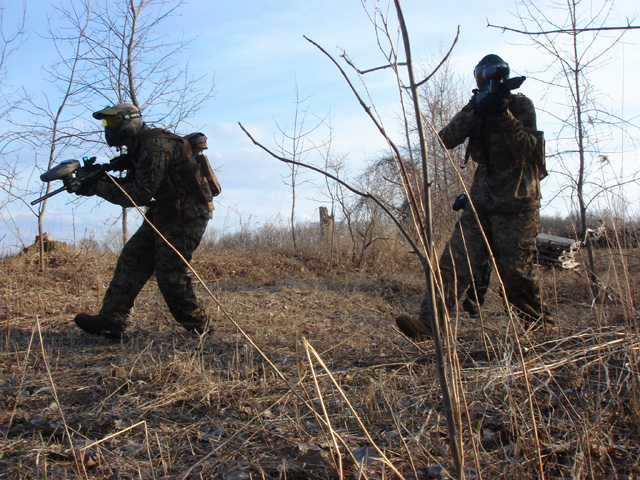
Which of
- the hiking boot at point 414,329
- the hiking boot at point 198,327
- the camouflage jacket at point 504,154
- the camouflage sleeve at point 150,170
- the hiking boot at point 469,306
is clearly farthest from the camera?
the hiking boot at point 469,306

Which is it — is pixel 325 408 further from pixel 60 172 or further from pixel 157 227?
pixel 60 172

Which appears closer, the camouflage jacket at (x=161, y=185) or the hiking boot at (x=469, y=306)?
the camouflage jacket at (x=161, y=185)

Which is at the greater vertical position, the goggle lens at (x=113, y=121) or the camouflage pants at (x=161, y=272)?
the goggle lens at (x=113, y=121)

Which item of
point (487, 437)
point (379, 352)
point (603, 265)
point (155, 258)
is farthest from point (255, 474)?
point (603, 265)

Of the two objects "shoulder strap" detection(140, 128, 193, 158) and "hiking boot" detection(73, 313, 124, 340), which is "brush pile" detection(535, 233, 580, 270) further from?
"hiking boot" detection(73, 313, 124, 340)

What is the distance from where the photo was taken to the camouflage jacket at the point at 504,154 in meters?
3.41

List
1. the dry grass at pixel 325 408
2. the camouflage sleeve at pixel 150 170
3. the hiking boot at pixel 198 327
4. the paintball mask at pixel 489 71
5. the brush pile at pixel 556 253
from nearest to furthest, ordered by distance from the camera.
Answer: the dry grass at pixel 325 408, the paintball mask at pixel 489 71, the camouflage sleeve at pixel 150 170, the hiking boot at pixel 198 327, the brush pile at pixel 556 253

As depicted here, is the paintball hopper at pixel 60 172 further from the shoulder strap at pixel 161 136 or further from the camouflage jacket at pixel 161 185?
the shoulder strap at pixel 161 136

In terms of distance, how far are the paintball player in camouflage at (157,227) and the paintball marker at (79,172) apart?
0.06 meters

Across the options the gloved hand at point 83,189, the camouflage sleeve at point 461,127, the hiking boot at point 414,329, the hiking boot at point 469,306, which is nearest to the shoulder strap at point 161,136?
the gloved hand at point 83,189

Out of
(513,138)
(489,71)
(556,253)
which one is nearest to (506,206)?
(513,138)

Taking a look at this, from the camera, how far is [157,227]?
383cm

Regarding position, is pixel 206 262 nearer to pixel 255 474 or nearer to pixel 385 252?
pixel 385 252

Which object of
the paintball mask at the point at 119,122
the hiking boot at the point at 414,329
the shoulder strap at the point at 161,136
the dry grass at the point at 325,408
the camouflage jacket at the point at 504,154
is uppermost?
the paintball mask at the point at 119,122
